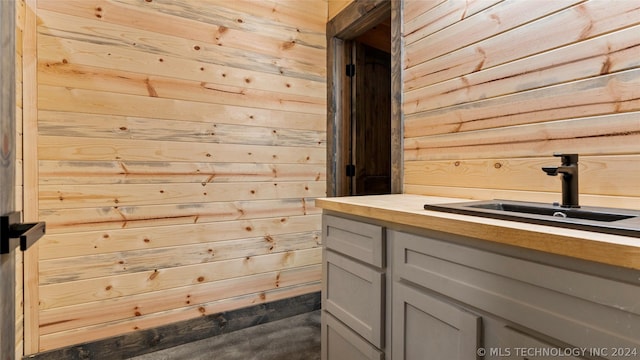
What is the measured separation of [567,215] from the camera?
102cm

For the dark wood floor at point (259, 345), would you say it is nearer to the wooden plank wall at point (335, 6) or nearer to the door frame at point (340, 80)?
the door frame at point (340, 80)

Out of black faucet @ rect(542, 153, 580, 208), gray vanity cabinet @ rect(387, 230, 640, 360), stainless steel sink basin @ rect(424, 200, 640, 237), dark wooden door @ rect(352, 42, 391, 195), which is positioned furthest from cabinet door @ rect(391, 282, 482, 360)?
dark wooden door @ rect(352, 42, 391, 195)

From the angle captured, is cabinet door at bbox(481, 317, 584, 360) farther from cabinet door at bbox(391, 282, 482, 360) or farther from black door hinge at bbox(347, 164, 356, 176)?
black door hinge at bbox(347, 164, 356, 176)

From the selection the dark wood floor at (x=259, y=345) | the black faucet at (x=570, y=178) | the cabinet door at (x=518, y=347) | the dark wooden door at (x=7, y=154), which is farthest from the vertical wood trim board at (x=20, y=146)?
the black faucet at (x=570, y=178)

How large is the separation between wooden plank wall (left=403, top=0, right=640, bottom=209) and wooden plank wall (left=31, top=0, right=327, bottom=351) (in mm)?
991

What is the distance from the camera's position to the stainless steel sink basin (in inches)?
27.5

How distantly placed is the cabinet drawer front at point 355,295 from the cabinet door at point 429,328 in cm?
8

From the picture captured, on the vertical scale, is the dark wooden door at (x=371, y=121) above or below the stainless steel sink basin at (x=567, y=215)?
above

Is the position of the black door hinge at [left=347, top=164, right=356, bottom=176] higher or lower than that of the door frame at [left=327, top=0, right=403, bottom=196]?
lower

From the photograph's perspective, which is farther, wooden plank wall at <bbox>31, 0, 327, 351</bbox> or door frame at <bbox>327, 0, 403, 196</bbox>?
door frame at <bbox>327, 0, 403, 196</bbox>

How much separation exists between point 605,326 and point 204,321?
2133 mm

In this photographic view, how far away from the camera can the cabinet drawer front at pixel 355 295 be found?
1.19 metres

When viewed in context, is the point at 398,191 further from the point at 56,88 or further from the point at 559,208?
the point at 56,88

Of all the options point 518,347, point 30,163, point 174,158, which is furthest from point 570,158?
point 30,163
